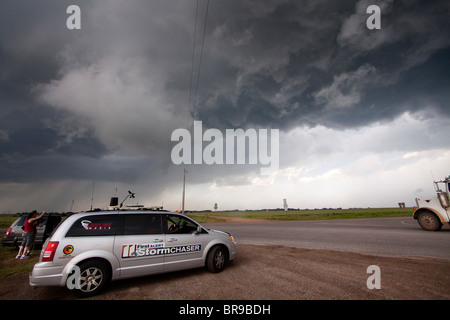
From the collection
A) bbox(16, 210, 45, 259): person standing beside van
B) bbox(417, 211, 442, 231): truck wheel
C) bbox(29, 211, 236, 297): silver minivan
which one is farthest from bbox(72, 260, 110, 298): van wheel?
bbox(417, 211, 442, 231): truck wheel

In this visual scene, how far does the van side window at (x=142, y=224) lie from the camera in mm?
5094

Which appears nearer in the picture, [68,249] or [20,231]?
[68,249]

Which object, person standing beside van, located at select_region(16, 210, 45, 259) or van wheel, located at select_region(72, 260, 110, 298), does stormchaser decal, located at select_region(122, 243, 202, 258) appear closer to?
van wheel, located at select_region(72, 260, 110, 298)

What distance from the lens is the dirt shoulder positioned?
163 inches

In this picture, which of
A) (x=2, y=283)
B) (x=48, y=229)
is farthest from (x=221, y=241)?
(x=48, y=229)

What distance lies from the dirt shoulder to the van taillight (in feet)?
2.99

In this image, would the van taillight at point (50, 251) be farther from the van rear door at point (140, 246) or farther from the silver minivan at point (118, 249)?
the van rear door at point (140, 246)

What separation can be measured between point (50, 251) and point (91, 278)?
1006mm

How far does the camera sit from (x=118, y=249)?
4.71m

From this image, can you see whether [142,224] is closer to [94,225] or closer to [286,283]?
[94,225]

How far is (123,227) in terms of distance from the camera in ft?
16.5

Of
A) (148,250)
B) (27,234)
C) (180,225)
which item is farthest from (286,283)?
(27,234)
